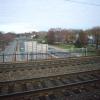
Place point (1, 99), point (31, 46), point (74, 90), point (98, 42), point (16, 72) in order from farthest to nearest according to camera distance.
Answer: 1. point (98, 42)
2. point (31, 46)
3. point (16, 72)
4. point (74, 90)
5. point (1, 99)

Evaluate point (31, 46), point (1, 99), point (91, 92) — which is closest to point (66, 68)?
point (91, 92)

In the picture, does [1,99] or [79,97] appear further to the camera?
[79,97]

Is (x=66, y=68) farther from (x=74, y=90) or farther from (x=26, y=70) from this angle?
(x=74, y=90)

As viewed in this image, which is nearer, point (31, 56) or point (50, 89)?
point (50, 89)

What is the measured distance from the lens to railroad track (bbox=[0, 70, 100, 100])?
7.00 metres

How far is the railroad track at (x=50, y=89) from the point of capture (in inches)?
276

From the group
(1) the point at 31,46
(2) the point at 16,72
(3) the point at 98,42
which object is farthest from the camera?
(3) the point at 98,42

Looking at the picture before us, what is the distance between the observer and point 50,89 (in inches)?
295

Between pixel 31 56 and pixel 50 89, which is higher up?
pixel 31 56

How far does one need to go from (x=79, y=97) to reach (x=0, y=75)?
6.70 meters

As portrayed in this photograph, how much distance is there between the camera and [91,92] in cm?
795

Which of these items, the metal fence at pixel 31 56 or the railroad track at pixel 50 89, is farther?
the metal fence at pixel 31 56

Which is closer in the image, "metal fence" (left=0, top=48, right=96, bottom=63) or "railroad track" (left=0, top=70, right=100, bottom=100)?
"railroad track" (left=0, top=70, right=100, bottom=100)

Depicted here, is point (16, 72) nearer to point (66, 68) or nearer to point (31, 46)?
point (66, 68)
